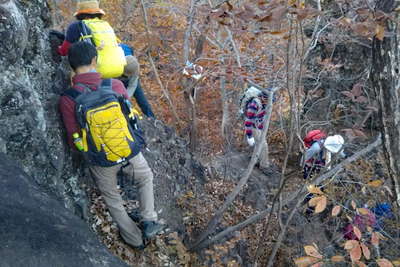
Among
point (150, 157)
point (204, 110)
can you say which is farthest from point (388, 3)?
point (204, 110)

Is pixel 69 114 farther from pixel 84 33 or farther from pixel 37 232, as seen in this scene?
pixel 37 232

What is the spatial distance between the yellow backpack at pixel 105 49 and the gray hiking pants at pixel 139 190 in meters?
1.15

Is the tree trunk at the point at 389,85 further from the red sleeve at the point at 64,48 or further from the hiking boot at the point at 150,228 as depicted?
the red sleeve at the point at 64,48

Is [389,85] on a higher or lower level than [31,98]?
higher

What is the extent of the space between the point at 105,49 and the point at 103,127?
1.23 metres

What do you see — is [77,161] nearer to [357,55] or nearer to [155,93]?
[155,93]

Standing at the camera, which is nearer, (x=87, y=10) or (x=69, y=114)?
(x=69, y=114)

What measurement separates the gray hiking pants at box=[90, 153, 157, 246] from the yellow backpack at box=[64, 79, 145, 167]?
22 centimetres

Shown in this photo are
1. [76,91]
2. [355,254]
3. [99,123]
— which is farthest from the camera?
[76,91]

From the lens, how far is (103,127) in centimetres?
338

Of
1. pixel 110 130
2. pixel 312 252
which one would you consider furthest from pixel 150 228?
pixel 312 252

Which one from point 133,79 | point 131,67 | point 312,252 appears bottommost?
point 312,252

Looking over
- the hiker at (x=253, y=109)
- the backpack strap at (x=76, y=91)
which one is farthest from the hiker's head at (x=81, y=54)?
the hiker at (x=253, y=109)

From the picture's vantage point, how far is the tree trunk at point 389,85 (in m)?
2.50
